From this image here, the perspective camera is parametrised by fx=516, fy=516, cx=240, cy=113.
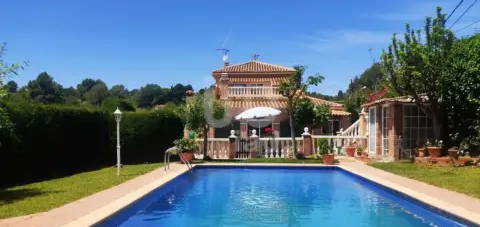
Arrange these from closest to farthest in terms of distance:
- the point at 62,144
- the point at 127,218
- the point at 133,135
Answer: the point at 127,218, the point at 62,144, the point at 133,135

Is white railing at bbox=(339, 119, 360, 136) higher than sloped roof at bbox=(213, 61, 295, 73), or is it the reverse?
sloped roof at bbox=(213, 61, 295, 73)

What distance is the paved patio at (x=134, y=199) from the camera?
8938 mm

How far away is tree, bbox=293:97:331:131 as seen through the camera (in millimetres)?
28481

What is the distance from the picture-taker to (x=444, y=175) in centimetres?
1606

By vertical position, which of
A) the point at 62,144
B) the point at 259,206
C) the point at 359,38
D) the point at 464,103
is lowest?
the point at 259,206

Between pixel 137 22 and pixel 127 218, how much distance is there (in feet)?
53.9

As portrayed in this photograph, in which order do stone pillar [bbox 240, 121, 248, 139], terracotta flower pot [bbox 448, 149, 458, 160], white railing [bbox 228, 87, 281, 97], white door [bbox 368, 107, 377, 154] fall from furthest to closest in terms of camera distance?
white railing [bbox 228, 87, 281, 97] < stone pillar [bbox 240, 121, 248, 139] < white door [bbox 368, 107, 377, 154] < terracotta flower pot [bbox 448, 149, 458, 160]

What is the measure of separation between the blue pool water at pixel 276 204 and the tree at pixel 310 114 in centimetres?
905

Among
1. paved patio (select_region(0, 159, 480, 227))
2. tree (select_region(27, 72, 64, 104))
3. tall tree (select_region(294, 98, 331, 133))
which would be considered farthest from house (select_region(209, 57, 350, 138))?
tree (select_region(27, 72, 64, 104))

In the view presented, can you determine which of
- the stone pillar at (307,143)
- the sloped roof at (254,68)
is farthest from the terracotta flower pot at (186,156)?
the sloped roof at (254,68)

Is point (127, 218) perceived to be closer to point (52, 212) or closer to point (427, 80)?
point (52, 212)

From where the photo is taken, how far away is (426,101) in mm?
21891

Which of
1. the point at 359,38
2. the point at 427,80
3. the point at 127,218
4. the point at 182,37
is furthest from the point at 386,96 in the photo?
the point at 127,218

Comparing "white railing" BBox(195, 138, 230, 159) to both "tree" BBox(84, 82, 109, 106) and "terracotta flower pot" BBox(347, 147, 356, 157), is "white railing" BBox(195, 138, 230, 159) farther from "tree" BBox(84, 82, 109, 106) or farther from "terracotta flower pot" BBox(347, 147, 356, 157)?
"tree" BBox(84, 82, 109, 106)
